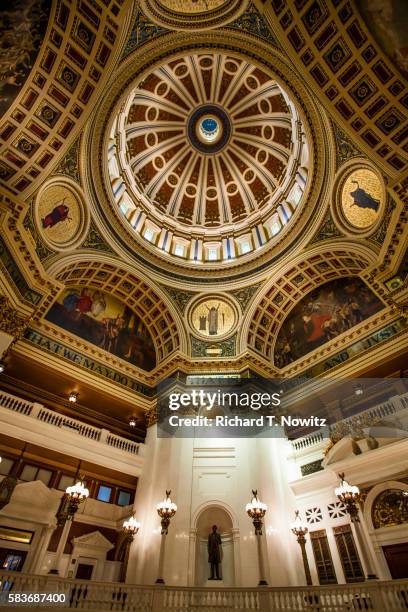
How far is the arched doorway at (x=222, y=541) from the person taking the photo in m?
12.7

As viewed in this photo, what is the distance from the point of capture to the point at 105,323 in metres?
18.8

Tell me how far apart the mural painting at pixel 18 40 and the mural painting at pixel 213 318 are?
12.6 metres

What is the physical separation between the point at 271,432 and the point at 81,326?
1039 centimetres

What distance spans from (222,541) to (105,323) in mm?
11313

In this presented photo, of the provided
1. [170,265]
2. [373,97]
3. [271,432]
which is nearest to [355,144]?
[373,97]

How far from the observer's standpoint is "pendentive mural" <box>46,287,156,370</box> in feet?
56.6

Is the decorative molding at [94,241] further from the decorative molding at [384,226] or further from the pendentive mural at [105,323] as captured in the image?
the decorative molding at [384,226]

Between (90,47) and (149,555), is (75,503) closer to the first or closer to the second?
(149,555)

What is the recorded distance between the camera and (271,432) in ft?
52.6

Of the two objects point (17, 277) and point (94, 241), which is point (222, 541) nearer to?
point (17, 277)

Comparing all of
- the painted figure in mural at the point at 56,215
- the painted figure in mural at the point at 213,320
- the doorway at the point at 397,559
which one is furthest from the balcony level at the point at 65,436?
the doorway at the point at 397,559

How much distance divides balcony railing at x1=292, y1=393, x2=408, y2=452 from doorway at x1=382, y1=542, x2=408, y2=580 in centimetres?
390

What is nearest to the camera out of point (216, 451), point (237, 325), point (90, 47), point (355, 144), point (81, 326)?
point (90, 47)

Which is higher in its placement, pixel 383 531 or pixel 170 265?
pixel 170 265
